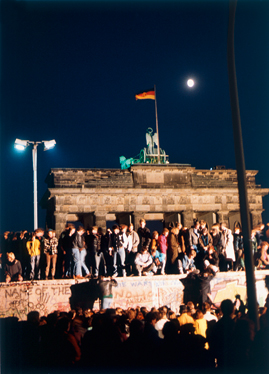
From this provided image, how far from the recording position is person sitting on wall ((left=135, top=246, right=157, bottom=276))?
14.6 meters

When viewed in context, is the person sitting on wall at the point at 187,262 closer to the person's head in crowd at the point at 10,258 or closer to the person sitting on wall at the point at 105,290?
the person sitting on wall at the point at 105,290

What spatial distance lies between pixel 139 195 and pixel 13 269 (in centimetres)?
1502

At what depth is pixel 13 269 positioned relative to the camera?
1338 centimetres

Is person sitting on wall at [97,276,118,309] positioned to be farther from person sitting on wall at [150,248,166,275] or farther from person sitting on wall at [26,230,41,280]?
person sitting on wall at [26,230,41,280]

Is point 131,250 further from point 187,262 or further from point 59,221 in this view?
point 59,221

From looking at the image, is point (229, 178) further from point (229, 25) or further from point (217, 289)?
point (229, 25)

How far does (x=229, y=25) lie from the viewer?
823 cm

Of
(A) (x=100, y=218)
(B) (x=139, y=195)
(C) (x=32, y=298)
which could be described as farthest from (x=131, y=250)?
(B) (x=139, y=195)

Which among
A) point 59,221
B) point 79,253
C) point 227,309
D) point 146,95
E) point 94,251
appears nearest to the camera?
point 227,309

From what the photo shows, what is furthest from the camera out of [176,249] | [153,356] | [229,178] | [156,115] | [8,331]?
[229,178]

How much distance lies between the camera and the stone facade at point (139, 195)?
26.6m

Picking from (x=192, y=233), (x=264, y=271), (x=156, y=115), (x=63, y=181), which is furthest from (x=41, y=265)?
(x=156, y=115)

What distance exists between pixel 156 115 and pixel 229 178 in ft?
24.7

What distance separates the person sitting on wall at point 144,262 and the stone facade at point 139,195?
39.5 feet
